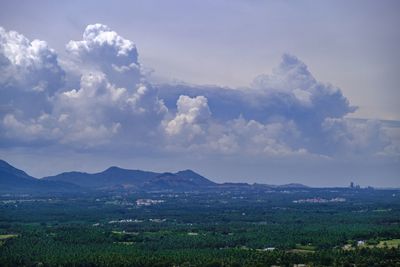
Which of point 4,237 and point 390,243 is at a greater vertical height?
point 390,243

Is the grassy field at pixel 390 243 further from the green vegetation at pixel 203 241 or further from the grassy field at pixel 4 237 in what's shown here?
the grassy field at pixel 4 237

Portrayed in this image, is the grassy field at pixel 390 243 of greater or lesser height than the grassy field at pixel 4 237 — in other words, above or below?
above

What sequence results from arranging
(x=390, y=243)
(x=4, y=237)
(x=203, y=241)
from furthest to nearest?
(x=4, y=237) → (x=203, y=241) → (x=390, y=243)

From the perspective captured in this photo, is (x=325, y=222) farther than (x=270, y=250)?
Yes

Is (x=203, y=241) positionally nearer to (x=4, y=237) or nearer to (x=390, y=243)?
(x=390, y=243)

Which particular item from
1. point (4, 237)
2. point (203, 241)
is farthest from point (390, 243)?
point (4, 237)

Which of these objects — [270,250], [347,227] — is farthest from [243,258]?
[347,227]

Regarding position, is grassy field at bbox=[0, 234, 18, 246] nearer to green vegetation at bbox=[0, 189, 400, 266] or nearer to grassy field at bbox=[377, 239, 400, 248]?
green vegetation at bbox=[0, 189, 400, 266]

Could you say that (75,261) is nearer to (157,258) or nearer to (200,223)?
(157,258)

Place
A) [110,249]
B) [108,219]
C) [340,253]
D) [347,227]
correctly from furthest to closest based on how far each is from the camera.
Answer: [108,219] < [347,227] < [110,249] < [340,253]

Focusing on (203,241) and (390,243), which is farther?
(203,241)

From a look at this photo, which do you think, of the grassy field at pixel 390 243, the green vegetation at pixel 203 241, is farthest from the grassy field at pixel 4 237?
the grassy field at pixel 390 243
